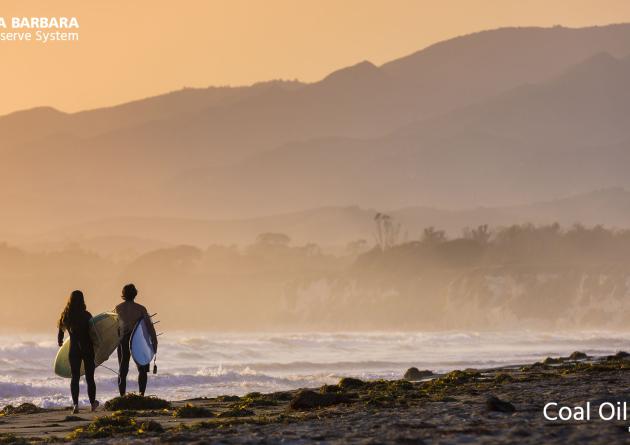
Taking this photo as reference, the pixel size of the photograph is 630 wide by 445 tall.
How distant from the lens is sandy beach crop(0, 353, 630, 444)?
1641 cm

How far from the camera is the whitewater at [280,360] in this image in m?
37.4

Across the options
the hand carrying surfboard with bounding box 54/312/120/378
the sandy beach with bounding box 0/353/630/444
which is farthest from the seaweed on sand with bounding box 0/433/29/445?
the hand carrying surfboard with bounding box 54/312/120/378

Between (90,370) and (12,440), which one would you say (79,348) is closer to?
(90,370)

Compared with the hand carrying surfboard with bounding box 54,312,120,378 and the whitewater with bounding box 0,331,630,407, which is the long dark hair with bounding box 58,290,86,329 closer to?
the hand carrying surfboard with bounding box 54,312,120,378

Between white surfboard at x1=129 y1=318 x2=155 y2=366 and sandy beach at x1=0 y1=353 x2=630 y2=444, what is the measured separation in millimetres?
1083

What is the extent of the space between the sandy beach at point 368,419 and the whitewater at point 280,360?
27.7ft

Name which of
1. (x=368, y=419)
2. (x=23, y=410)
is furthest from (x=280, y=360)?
(x=368, y=419)

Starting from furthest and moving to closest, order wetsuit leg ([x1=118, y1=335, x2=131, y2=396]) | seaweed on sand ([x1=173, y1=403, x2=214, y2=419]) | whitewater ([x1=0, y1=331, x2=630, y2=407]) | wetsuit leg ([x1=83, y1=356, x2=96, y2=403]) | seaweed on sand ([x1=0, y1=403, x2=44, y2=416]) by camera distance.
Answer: whitewater ([x1=0, y1=331, x2=630, y2=407]) < seaweed on sand ([x1=0, y1=403, x2=44, y2=416]) < wetsuit leg ([x1=118, y1=335, x2=131, y2=396]) < wetsuit leg ([x1=83, y1=356, x2=96, y2=403]) < seaweed on sand ([x1=173, y1=403, x2=214, y2=419])

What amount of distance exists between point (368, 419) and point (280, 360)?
41719 millimetres

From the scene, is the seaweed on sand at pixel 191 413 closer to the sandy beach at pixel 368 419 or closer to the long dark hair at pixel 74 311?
the sandy beach at pixel 368 419

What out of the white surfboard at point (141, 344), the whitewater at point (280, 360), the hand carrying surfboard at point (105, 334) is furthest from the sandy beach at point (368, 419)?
the whitewater at point (280, 360)

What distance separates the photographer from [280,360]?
197ft

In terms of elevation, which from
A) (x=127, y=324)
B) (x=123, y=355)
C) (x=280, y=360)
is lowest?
(x=123, y=355)

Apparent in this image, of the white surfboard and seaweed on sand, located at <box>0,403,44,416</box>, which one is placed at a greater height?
the white surfboard
